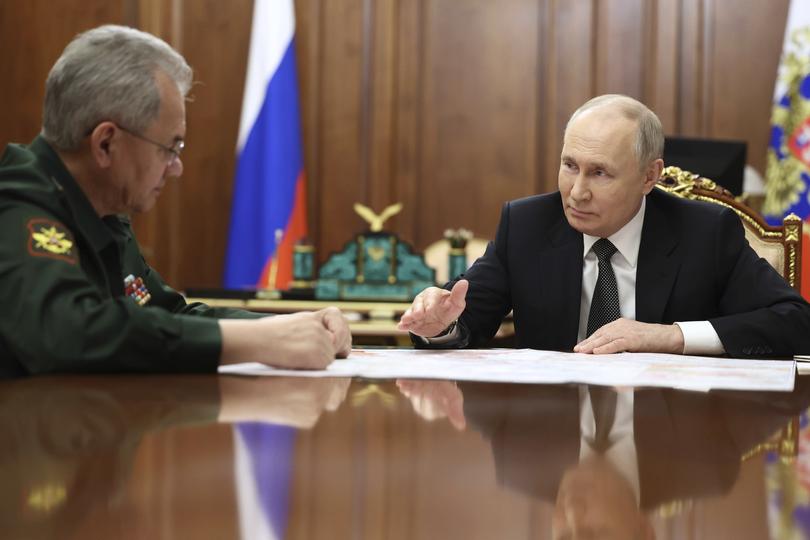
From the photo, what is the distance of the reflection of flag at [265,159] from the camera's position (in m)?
6.50

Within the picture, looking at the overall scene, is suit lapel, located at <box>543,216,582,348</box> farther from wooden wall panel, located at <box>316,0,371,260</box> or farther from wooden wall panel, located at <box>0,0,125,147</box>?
wooden wall panel, located at <box>0,0,125,147</box>

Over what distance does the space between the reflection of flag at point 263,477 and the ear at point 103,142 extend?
864 millimetres

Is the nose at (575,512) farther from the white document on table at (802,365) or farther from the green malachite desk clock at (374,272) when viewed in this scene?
the green malachite desk clock at (374,272)

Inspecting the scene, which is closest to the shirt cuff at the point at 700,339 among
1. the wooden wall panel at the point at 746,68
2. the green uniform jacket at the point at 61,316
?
the green uniform jacket at the point at 61,316

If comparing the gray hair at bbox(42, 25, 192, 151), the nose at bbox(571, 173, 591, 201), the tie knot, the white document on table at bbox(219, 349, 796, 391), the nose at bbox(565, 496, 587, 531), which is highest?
the gray hair at bbox(42, 25, 192, 151)

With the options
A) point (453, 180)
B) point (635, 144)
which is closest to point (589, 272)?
point (635, 144)

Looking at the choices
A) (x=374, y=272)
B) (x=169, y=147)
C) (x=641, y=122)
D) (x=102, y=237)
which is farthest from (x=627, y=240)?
(x=374, y=272)

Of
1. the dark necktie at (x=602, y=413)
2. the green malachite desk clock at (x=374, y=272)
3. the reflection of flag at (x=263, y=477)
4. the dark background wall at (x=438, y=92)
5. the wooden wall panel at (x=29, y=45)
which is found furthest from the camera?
the dark background wall at (x=438, y=92)

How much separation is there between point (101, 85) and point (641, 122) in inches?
58.7

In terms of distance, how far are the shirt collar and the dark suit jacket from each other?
0.02 metres

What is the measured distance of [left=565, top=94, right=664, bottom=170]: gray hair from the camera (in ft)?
8.36

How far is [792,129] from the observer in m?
5.81

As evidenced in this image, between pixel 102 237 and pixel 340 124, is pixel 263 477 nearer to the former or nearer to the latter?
pixel 102 237

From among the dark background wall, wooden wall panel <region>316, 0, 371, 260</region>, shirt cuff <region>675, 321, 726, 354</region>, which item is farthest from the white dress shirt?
wooden wall panel <region>316, 0, 371, 260</region>
